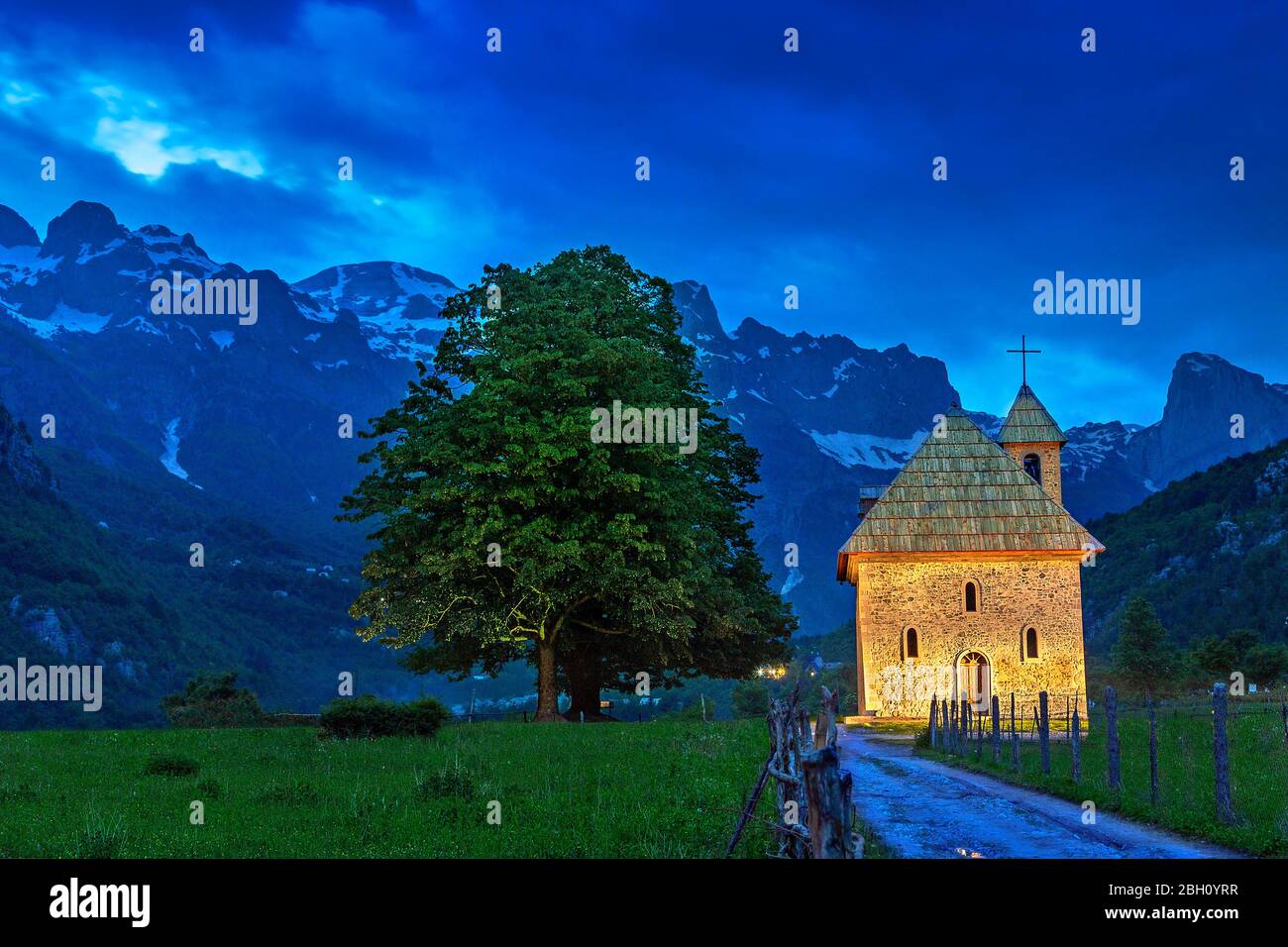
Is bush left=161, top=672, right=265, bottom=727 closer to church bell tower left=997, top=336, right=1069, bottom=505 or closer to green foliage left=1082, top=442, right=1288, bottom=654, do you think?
church bell tower left=997, top=336, right=1069, bottom=505

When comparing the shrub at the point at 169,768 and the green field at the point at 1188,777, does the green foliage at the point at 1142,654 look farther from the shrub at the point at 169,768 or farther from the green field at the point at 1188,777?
the shrub at the point at 169,768

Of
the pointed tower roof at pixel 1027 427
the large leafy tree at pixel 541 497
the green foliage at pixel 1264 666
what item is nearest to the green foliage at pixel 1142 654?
the green foliage at pixel 1264 666

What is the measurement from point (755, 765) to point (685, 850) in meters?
8.83

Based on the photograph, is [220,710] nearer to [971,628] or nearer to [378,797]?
[971,628]

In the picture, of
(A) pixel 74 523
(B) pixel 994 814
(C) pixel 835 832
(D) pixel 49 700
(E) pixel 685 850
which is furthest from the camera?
(A) pixel 74 523

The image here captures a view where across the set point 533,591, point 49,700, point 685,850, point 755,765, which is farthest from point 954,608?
point 49,700

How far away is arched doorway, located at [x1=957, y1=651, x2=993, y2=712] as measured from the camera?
44.0 metres

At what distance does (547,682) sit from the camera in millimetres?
36406

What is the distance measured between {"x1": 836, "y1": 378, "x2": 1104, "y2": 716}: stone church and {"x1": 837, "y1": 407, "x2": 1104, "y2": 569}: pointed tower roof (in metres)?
0.05

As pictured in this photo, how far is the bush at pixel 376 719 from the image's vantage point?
87.1ft

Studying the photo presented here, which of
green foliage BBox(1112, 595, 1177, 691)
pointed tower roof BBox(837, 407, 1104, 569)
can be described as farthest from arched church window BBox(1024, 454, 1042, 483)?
green foliage BBox(1112, 595, 1177, 691)
